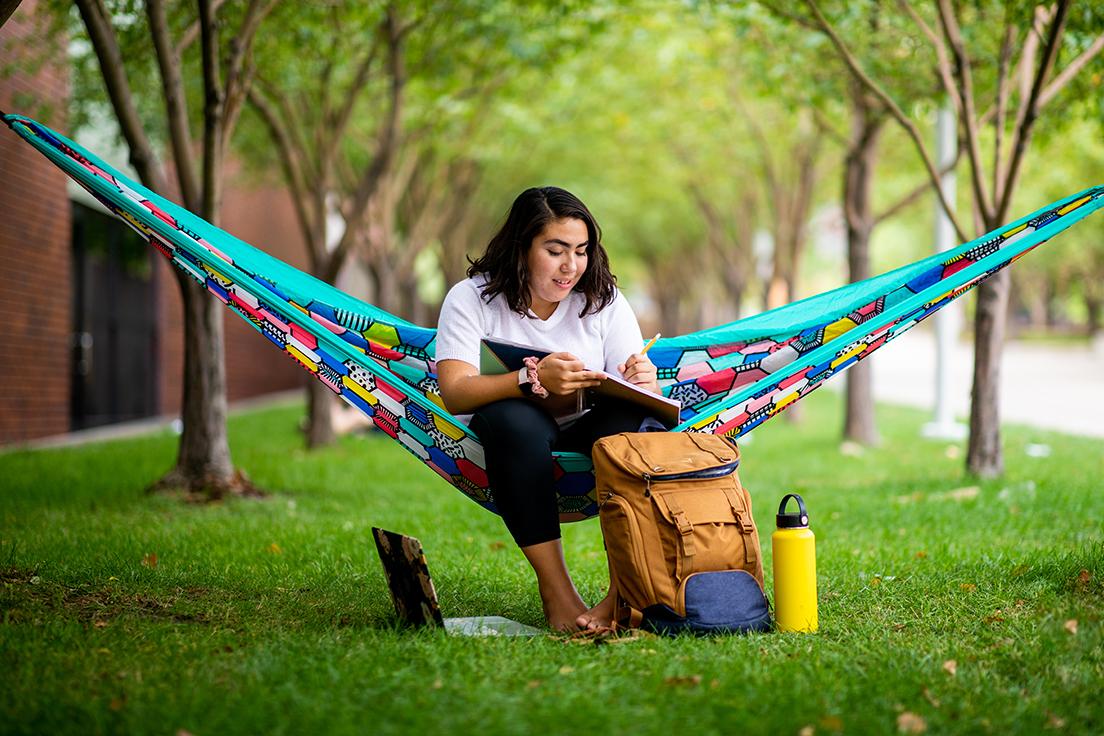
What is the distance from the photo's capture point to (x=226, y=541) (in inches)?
181

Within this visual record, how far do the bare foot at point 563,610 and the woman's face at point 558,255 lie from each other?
2.87ft

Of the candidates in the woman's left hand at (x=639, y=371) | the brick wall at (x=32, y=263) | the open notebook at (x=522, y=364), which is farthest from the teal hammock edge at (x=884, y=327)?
the brick wall at (x=32, y=263)

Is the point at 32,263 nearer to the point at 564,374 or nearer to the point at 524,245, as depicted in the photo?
the point at 524,245

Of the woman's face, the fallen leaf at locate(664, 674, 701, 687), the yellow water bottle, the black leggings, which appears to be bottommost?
the fallen leaf at locate(664, 674, 701, 687)

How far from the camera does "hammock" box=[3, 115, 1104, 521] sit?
344 cm

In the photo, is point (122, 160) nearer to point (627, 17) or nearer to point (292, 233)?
point (627, 17)

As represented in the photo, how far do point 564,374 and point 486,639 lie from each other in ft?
2.33

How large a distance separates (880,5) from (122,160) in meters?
7.51

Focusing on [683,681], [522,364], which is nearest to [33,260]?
[522,364]

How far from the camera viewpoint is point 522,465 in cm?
307

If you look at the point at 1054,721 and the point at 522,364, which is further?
the point at 522,364

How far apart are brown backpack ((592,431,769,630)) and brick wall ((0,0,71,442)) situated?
6748 mm

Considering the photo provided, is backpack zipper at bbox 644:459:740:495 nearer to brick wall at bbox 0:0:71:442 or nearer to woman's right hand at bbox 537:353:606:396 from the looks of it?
woman's right hand at bbox 537:353:606:396

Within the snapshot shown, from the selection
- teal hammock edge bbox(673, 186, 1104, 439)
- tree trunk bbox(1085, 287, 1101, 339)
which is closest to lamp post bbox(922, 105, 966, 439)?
teal hammock edge bbox(673, 186, 1104, 439)
